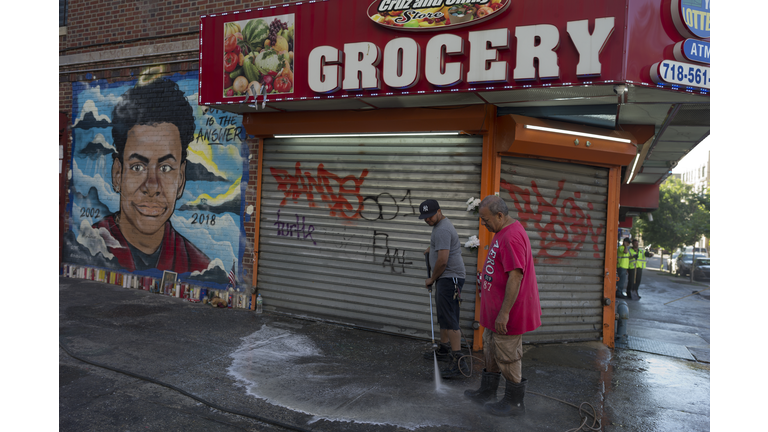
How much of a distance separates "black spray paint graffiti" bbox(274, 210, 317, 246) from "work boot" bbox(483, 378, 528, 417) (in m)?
4.03

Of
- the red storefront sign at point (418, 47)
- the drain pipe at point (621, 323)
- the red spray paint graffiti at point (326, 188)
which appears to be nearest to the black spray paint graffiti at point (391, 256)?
the red spray paint graffiti at point (326, 188)

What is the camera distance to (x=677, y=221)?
2991 centimetres

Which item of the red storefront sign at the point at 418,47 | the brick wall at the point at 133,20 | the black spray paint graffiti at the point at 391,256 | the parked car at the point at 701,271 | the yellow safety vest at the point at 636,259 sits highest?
the brick wall at the point at 133,20

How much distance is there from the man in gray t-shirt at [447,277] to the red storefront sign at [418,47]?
1682 mm

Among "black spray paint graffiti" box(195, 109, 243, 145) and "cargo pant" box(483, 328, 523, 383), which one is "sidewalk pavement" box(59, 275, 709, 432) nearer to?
"cargo pant" box(483, 328, 523, 383)

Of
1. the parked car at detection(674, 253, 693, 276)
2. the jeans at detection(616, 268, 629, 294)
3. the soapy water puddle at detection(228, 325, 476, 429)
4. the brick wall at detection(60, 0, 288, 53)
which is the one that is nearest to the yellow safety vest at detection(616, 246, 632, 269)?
the jeans at detection(616, 268, 629, 294)

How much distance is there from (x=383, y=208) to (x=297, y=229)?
1.58m

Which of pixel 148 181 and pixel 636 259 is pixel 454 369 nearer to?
pixel 148 181

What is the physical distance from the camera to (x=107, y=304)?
25.3 feet

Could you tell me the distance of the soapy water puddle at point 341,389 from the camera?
4070mm

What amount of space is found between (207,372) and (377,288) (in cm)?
271

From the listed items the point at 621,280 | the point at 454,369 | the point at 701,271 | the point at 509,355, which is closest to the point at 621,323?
the point at 454,369

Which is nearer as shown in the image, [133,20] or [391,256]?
[391,256]

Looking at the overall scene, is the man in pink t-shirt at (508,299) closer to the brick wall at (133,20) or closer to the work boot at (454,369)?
the work boot at (454,369)
